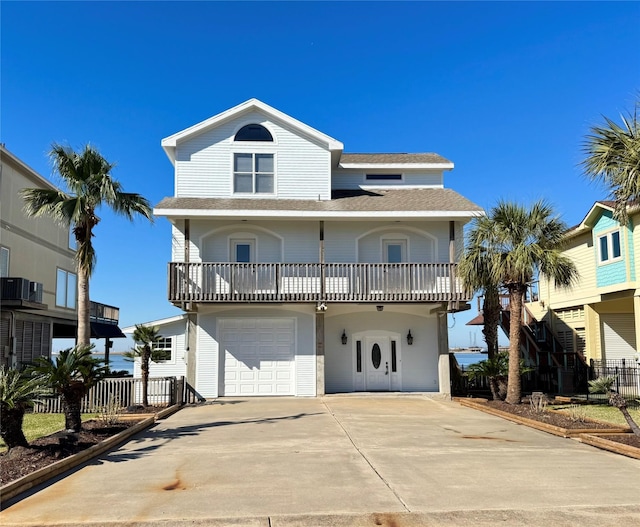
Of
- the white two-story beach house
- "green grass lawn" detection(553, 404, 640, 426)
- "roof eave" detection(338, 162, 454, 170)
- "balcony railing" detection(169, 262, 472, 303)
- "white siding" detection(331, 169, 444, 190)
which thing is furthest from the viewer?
"white siding" detection(331, 169, 444, 190)

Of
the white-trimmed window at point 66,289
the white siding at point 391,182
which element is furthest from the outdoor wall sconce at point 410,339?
the white-trimmed window at point 66,289

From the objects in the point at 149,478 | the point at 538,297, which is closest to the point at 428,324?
the point at 538,297

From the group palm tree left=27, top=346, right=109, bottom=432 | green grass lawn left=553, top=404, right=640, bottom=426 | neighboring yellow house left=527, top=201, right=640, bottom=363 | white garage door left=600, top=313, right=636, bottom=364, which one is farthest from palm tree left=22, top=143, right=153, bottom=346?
white garage door left=600, top=313, right=636, bottom=364

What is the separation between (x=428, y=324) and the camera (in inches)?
838

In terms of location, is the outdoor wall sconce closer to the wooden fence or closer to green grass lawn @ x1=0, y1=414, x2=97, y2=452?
the wooden fence

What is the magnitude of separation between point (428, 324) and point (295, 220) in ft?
20.4

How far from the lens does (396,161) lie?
923 inches

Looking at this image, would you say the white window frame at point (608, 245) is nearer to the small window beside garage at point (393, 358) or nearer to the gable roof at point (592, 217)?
the gable roof at point (592, 217)

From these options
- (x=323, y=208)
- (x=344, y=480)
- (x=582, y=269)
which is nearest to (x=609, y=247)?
(x=582, y=269)

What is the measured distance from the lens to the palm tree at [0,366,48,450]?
889 centimetres

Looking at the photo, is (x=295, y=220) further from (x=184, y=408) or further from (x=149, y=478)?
(x=149, y=478)

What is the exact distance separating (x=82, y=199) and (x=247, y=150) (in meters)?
6.38

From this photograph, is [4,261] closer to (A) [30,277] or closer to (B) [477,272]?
(A) [30,277]

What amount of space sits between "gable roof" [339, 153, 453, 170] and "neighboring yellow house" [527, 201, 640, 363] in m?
5.75
